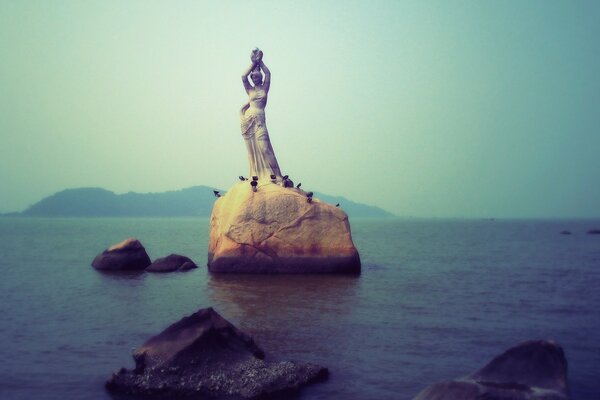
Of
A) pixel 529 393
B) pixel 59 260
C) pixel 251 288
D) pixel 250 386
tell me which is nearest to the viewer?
pixel 529 393

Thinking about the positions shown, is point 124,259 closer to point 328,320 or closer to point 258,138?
point 258,138

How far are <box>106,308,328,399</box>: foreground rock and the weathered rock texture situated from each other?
1232 cm

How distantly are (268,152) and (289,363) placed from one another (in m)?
16.2

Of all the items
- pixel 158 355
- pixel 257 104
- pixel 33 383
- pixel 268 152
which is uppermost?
pixel 257 104

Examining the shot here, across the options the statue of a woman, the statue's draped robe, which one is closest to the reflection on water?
the statue's draped robe

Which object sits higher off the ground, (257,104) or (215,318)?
(257,104)

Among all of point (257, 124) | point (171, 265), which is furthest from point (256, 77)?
point (171, 265)

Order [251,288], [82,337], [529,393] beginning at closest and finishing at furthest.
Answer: [529,393], [82,337], [251,288]

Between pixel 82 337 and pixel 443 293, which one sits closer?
pixel 82 337

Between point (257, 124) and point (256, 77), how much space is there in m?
2.00

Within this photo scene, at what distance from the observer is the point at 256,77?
24.9m

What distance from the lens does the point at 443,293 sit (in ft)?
61.8

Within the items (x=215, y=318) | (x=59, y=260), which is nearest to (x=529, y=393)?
(x=215, y=318)

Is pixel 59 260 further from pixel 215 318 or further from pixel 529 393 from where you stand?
pixel 529 393
